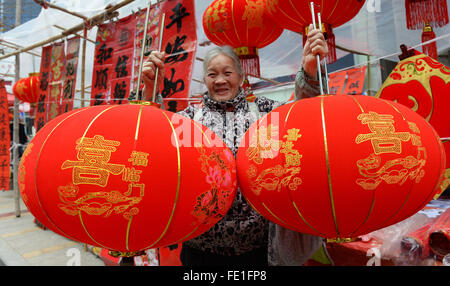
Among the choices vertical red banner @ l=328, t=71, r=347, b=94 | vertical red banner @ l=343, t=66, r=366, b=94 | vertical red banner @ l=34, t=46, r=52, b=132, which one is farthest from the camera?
vertical red banner @ l=34, t=46, r=52, b=132

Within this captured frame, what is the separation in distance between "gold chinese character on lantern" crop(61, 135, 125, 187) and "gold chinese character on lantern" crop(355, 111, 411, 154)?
577 mm

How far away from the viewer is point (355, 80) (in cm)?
353

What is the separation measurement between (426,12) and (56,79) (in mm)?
4228

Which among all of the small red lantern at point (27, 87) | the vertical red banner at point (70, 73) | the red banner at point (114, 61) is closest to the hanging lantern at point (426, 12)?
the red banner at point (114, 61)

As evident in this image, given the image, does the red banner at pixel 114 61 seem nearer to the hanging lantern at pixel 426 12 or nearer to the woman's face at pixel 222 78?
the woman's face at pixel 222 78

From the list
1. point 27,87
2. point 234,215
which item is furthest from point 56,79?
point 234,215

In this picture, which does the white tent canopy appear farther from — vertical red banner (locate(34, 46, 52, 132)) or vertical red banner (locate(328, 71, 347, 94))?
vertical red banner (locate(34, 46, 52, 132))

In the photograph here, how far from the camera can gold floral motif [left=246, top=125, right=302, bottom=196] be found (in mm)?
663

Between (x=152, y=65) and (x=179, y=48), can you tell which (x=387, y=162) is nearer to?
(x=152, y=65)

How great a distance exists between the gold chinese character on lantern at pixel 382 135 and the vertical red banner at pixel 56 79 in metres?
4.02

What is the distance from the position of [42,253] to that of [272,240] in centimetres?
369

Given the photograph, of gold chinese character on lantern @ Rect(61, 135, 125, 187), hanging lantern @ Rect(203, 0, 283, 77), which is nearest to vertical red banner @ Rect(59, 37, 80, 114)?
hanging lantern @ Rect(203, 0, 283, 77)
